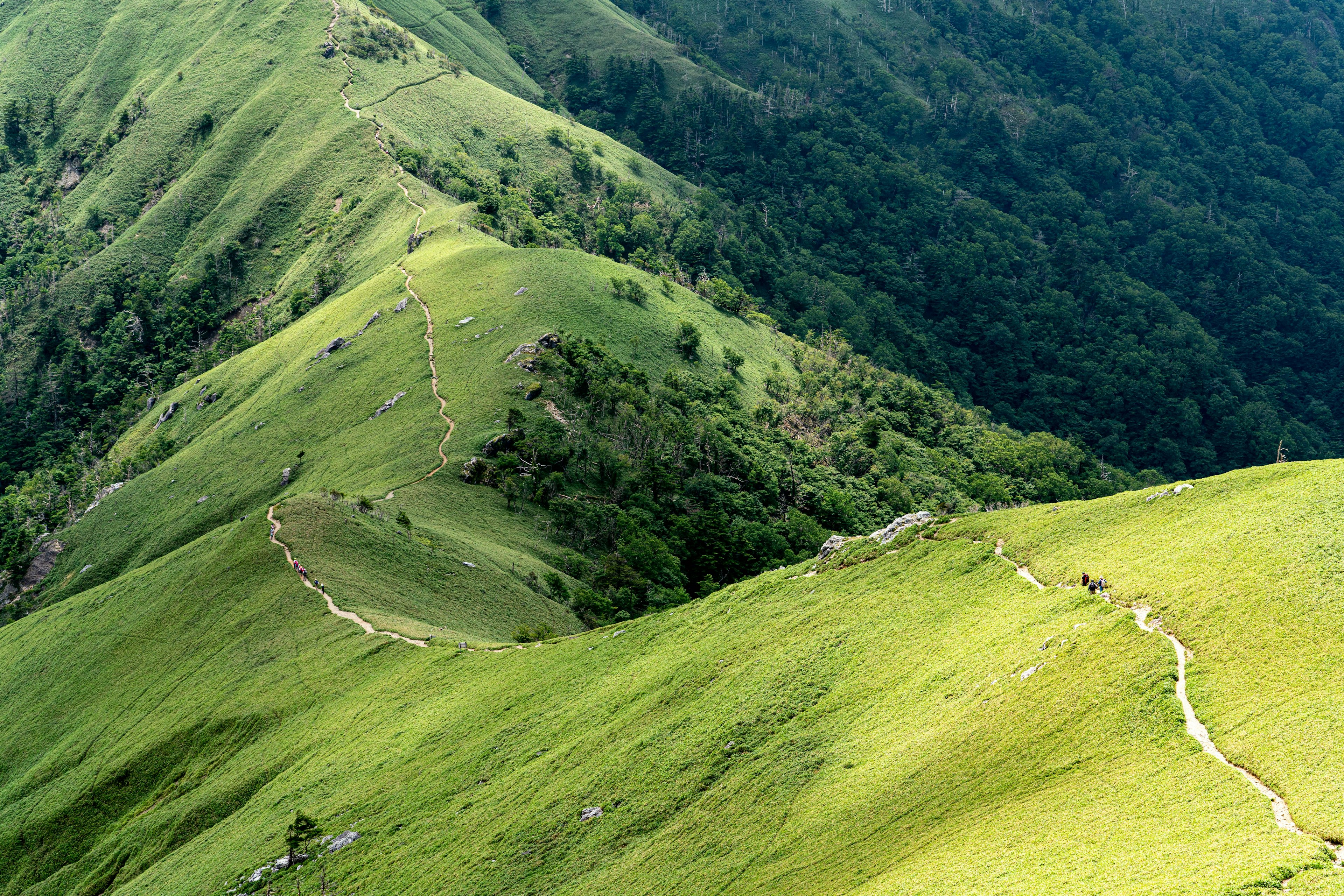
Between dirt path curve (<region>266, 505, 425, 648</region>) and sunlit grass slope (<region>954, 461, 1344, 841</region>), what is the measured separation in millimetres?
49390

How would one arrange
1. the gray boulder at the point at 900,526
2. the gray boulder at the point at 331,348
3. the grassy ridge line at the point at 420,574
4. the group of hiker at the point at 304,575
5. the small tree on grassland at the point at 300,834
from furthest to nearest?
the gray boulder at the point at 331,348, the group of hiker at the point at 304,575, the grassy ridge line at the point at 420,574, the gray boulder at the point at 900,526, the small tree on grassland at the point at 300,834

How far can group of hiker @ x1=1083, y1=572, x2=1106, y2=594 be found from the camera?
50094 millimetres

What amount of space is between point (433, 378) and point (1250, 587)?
4441 inches

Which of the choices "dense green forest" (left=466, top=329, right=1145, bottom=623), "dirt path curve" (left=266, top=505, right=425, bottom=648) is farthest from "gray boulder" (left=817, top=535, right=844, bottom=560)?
"dirt path curve" (left=266, top=505, right=425, bottom=648)

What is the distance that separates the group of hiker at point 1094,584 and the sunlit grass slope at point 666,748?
70cm

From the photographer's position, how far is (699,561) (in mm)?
126062

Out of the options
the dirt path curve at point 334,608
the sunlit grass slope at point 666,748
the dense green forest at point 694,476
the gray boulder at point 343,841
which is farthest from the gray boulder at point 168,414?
the gray boulder at point 343,841

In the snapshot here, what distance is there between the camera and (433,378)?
451 ft

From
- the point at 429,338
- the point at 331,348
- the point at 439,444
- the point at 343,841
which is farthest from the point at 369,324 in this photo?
the point at 343,841

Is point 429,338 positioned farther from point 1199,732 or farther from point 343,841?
point 1199,732

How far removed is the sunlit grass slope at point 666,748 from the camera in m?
37.5

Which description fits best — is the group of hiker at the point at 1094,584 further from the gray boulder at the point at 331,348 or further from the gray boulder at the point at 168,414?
the gray boulder at the point at 168,414

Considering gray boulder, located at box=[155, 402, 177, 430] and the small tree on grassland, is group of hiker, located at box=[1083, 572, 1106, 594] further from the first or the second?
gray boulder, located at box=[155, 402, 177, 430]

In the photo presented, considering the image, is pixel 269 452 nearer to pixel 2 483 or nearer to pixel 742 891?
pixel 2 483
